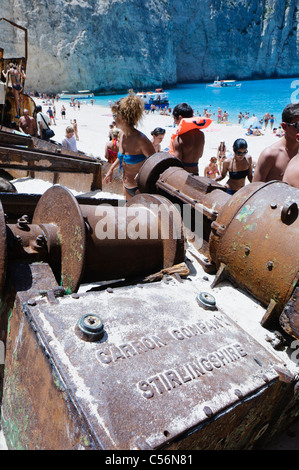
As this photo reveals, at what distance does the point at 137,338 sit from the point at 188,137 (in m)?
3.40

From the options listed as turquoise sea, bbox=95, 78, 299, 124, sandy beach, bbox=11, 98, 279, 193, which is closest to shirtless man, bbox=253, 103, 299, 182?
sandy beach, bbox=11, 98, 279, 193

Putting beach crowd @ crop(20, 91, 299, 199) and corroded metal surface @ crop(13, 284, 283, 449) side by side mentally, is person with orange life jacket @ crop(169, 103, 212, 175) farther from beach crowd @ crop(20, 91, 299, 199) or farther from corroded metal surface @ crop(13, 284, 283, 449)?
corroded metal surface @ crop(13, 284, 283, 449)

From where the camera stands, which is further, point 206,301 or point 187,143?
→ point 187,143

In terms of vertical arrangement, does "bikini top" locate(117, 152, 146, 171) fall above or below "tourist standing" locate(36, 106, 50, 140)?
below

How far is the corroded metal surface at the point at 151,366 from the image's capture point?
125 cm

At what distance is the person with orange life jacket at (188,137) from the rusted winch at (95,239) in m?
1.83

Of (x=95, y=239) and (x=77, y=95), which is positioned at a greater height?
(x=77, y=95)

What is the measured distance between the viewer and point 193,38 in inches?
2741

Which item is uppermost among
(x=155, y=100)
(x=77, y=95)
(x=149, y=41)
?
(x=149, y=41)

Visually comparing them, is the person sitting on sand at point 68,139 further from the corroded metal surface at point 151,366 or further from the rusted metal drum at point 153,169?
the corroded metal surface at point 151,366

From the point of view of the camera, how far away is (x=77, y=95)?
48.2 m

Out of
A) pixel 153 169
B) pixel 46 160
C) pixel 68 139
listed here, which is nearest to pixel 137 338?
pixel 153 169

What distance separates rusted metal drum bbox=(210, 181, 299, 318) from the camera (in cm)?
203

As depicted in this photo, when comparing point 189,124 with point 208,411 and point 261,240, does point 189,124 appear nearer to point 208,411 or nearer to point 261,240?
point 261,240
